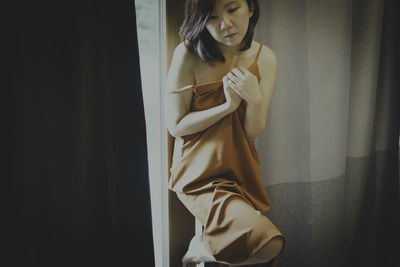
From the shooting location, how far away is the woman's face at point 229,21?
0.90 meters

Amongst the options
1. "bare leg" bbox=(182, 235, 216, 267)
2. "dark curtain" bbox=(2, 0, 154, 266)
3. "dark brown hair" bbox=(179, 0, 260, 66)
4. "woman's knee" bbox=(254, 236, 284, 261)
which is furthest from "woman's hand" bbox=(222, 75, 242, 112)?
"bare leg" bbox=(182, 235, 216, 267)

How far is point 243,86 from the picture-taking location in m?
0.91

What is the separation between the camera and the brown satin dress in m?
0.85

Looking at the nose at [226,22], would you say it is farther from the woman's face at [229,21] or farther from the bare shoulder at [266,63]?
the bare shoulder at [266,63]

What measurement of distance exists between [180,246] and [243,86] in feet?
2.74

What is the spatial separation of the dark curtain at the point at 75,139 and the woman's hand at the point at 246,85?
0.32 metres

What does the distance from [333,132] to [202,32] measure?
3.11 ft

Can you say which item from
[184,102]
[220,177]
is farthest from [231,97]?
[220,177]

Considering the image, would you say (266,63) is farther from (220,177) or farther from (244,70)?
(220,177)

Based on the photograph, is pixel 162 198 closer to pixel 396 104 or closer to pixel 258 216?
pixel 258 216

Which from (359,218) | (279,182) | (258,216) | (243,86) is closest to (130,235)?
(258,216)

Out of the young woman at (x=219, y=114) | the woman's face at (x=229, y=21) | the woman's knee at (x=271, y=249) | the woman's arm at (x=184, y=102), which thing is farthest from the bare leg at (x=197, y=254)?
the woman's face at (x=229, y=21)

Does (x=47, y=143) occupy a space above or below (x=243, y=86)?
below

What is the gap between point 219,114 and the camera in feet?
3.12
